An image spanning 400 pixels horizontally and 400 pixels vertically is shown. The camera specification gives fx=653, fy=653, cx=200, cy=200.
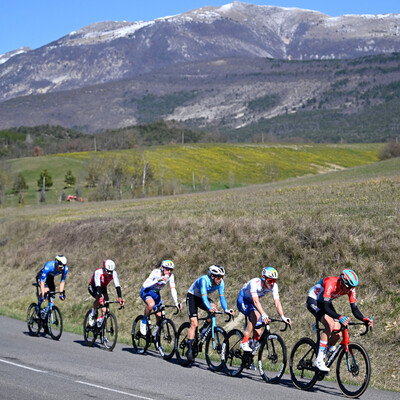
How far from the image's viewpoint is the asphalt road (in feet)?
35.3

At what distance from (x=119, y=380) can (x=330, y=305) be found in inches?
159

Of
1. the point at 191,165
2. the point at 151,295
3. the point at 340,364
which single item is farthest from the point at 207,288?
the point at 191,165

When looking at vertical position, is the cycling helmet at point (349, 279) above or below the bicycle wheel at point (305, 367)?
above

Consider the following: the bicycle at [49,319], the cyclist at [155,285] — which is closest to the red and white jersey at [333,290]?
the cyclist at [155,285]

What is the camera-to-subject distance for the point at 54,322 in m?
17.9

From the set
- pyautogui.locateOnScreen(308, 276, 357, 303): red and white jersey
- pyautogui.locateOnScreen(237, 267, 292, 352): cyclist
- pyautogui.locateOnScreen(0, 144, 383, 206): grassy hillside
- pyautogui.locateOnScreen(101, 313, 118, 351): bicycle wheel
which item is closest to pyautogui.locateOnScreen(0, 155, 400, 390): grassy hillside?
pyautogui.locateOnScreen(101, 313, 118, 351): bicycle wheel

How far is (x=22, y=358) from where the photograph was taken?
14258 mm

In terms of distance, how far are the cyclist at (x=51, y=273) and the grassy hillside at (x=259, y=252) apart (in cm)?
261

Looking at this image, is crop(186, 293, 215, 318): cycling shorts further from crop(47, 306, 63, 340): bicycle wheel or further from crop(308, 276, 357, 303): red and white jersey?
crop(47, 306, 63, 340): bicycle wheel

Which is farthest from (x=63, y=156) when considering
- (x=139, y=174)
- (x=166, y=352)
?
(x=166, y=352)

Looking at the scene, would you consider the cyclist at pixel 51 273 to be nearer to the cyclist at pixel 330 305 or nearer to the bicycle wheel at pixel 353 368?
the cyclist at pixel 330 305

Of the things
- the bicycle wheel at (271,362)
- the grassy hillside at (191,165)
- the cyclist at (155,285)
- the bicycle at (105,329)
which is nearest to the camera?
the bicycle wheel at (271,362)

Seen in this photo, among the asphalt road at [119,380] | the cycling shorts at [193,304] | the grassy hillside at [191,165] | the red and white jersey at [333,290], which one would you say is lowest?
the asphalt road at [119,380]

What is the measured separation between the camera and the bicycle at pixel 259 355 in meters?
12.3
